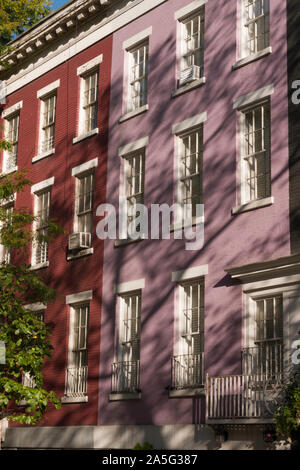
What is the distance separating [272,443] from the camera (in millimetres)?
18219

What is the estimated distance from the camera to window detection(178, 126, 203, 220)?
22172 mm

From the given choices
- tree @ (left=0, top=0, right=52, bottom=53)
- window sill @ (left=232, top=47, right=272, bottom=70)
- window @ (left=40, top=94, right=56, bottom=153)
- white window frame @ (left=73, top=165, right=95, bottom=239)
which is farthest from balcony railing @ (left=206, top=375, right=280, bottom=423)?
tree @ (left=0, top=0, right=52, bottom=53)

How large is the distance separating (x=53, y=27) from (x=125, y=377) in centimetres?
1229

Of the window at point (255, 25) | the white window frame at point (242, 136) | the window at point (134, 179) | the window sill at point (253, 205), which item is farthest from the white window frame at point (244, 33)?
the window at point (134, 179)

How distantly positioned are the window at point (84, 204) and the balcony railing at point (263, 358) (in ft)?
25.5

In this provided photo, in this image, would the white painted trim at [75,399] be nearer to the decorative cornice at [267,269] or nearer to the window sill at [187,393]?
the window sill at [187,393]

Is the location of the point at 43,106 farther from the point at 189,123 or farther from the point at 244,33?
the point at 244,33

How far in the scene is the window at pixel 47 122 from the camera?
1136 inches

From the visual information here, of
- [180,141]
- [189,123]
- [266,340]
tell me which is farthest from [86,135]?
[266,340]

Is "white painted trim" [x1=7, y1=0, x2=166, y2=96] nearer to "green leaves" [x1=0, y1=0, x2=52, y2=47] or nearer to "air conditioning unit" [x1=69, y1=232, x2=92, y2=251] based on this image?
"green leaves" [x1=0, y1=0, x2=52, y2=47]

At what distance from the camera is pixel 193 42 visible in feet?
77.6

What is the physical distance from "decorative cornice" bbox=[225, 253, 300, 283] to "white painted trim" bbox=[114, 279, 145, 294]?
353cm
